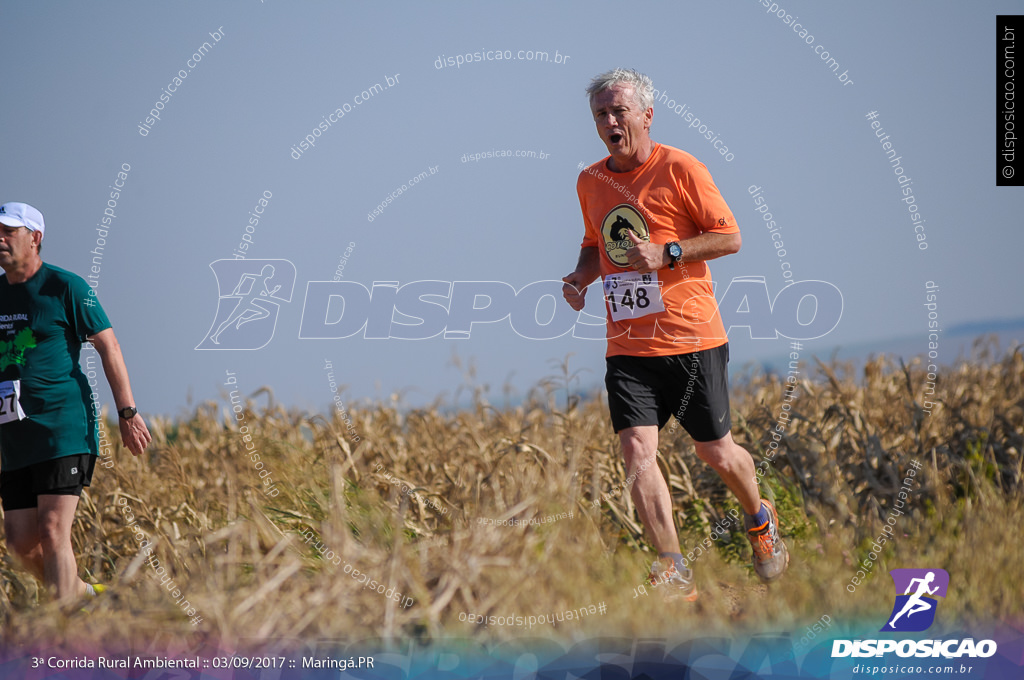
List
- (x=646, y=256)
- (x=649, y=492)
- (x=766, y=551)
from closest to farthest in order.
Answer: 1. (x=646, y=256)
2. (x=649, y=492)
3. (x=766, y=551)

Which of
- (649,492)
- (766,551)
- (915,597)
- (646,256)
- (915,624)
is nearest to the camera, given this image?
(915,624)

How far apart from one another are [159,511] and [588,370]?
2.78 meters

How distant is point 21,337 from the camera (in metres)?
4.11

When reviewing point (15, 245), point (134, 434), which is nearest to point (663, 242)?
point (134, 434)

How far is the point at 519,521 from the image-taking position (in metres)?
3.60

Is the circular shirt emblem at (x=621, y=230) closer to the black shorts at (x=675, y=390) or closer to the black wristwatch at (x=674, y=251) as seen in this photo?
the black wristwatch at (x=674, y=251)

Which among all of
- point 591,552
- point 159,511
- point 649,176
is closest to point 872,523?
point 591,552

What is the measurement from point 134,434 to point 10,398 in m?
0.57

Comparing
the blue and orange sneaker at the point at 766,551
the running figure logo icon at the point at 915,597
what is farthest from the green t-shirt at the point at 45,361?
the running figure logo icon at the point at 915,597

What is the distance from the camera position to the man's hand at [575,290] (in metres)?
4.36

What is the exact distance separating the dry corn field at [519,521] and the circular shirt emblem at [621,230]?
1.07 meters

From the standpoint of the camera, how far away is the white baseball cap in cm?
412

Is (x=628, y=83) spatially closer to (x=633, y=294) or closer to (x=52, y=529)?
(x=633, y=294)

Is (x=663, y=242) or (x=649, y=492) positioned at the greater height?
(x=663, y=242)
